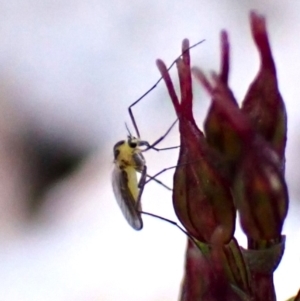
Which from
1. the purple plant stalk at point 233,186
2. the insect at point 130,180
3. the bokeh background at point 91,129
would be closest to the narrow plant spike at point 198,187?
the purple plant stalk at point 233,186

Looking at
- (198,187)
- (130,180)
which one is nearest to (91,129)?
(130,180)

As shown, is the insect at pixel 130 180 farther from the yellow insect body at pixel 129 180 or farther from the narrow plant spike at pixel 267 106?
the narrow plant spike at pixel 267 106

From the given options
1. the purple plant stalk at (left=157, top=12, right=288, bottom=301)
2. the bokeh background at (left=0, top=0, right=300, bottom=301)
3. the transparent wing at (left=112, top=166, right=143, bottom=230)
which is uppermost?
the bokeh background at (left=0, top=0, right=300, bottom=301)

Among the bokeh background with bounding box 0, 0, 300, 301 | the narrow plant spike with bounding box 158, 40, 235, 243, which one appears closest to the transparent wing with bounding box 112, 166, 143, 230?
the narrow plant spike with bounding box 158, 40, 235, 243

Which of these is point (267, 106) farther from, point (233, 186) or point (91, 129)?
point (91, 129)

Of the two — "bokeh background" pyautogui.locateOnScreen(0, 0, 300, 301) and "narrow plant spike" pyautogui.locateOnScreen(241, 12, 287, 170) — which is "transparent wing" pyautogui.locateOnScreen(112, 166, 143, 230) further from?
"bokeh background" pyautogui.locateOnScreen(0, 0, 300, 301)
